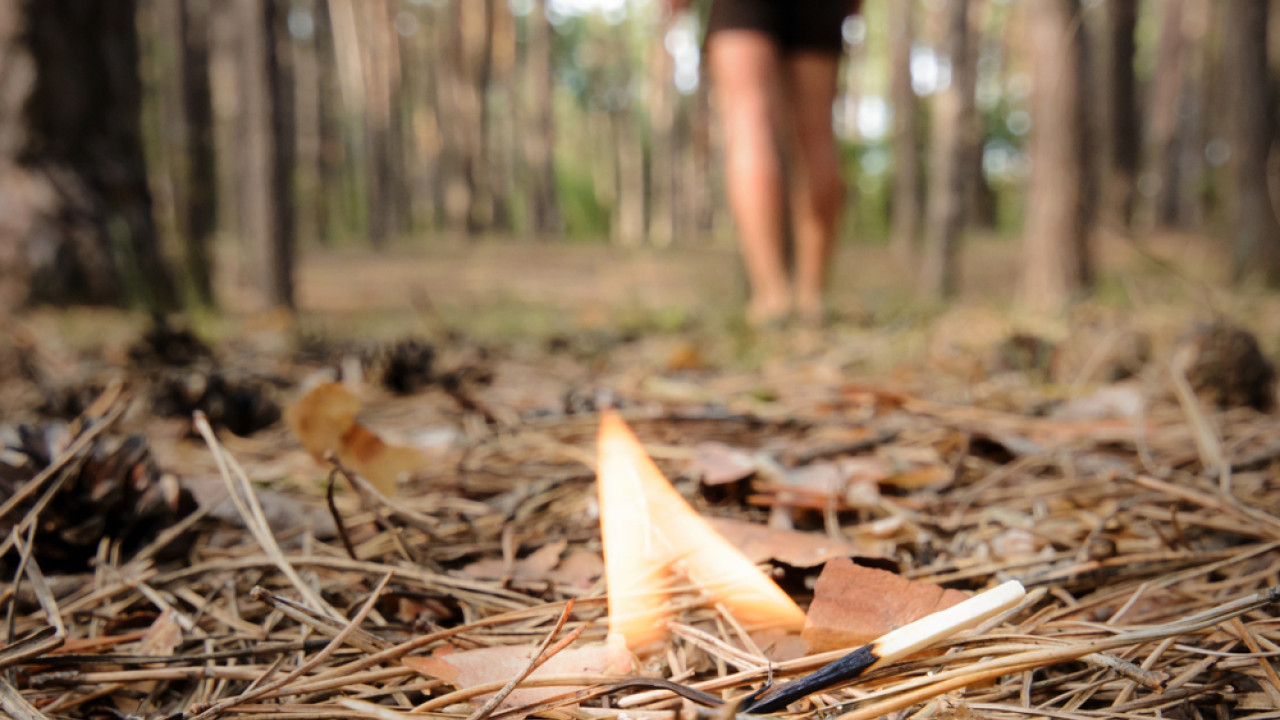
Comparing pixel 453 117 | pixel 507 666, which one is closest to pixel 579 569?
pixel 507 666

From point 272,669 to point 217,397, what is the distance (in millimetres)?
1026

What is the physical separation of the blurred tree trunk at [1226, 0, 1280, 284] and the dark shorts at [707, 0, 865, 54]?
2834 millimetres

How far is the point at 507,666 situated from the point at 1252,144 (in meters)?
5.08

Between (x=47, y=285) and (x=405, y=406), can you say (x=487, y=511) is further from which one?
(x=47, y=285)

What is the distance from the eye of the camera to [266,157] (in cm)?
346

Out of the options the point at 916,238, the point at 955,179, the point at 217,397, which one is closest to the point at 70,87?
the point at 217,397

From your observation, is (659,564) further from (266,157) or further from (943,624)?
(266,157)

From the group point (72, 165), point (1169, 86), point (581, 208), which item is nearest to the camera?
point (72, 165)

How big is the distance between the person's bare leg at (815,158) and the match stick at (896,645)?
229 cm

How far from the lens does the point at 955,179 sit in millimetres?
5219

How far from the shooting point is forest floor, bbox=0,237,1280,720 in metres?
0.56

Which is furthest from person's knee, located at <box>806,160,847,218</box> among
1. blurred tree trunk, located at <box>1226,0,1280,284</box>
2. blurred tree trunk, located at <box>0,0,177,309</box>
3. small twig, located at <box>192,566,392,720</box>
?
blurred tree trunk, located at <box>0,0,177,309</box>

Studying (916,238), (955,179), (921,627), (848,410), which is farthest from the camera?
(916,238)

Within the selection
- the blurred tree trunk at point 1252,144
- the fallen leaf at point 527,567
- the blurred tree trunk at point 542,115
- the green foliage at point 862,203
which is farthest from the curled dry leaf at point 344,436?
the blurred tree trunk at point 542,115
